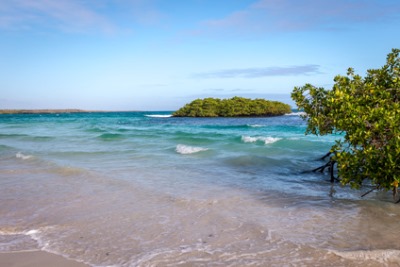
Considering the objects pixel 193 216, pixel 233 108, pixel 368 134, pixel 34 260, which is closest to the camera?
pixel 34 260

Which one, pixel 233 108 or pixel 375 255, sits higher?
pixel 233 108

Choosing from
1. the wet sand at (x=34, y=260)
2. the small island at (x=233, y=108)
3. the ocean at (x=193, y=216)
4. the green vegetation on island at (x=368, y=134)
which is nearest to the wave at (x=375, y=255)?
the ocean at (x=193, y=216)

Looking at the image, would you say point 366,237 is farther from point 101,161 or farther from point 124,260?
point 101,161

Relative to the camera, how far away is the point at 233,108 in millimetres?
69625

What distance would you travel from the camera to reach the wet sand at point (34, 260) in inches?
198

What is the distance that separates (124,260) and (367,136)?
4839mm

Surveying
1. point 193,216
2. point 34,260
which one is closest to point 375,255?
point 193,216

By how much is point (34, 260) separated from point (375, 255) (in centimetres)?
491

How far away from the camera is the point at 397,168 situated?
260 inches

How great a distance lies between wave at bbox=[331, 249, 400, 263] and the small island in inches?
2518

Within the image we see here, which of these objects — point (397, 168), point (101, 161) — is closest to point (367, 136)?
point (397, 168)

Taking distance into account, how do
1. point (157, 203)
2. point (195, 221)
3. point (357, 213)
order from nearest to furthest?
point (195, 221) < point (357, 213) < point (157, 203)

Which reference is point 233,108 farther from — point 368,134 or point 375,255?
point 375,255

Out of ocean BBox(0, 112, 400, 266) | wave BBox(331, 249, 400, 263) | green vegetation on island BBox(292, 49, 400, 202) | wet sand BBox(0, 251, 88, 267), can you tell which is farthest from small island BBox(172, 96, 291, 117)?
wet sand BBox(0, 251, 88, 267)
